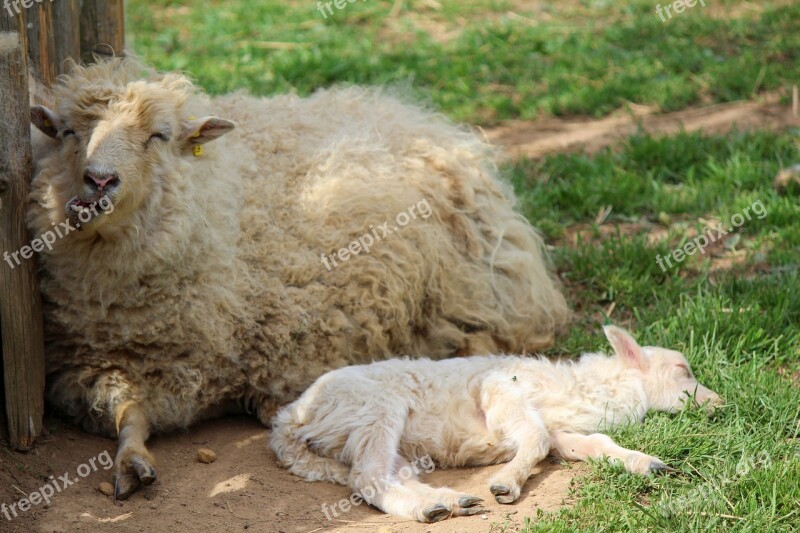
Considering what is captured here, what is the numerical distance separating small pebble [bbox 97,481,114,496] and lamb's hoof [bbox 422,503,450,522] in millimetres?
1406

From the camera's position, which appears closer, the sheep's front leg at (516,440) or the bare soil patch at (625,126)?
the sheep's front leg at (516,440)

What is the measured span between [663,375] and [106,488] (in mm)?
2609

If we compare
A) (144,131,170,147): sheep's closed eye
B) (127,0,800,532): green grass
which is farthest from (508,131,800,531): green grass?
(144,131,170,147): sheep's closed eye

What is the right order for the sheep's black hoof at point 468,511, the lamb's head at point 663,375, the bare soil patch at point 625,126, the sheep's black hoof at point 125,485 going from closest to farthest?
the sheep's black hoof at point 468,511 → the sheep's black hoof at point 125,485 → the lamb's head at point 663,375 → the bare soil patch at point 625,126

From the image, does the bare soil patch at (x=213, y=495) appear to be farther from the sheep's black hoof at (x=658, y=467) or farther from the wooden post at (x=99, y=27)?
the wooden post at (x=99, y=27)

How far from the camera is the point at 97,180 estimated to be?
429cm

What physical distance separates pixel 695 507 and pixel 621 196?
11.4ft

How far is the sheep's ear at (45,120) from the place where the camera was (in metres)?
4.54

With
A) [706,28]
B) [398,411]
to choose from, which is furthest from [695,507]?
[706,28]

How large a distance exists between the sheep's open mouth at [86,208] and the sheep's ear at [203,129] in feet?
2.10

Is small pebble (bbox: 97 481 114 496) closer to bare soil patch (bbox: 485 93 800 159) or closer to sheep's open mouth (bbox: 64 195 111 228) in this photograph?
sheep's open mouth (bbox: 64 195 111 228)

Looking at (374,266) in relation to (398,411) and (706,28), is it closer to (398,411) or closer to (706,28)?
(398,411)

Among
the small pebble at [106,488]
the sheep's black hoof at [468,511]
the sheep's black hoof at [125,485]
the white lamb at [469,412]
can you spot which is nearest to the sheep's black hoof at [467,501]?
the sheep's black hoof at [468,511]

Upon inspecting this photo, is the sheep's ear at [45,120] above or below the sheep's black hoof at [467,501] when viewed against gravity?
above
